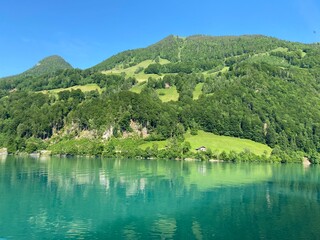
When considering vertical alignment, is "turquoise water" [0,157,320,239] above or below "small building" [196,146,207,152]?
below

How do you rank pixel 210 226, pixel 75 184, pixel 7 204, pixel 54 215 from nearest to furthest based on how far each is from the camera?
pixel 210 226, pixel 54 215, pixel 7 204, pixel 75 184

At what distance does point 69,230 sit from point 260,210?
3516 cm

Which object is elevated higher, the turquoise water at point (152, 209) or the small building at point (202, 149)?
the small building at point (202, 149)

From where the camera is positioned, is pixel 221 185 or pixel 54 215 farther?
pixel 221 185

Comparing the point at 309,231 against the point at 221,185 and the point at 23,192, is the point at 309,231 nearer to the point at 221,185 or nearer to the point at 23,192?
the point at 221,185

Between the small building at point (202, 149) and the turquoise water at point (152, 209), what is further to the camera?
the small building at point (202, 149)

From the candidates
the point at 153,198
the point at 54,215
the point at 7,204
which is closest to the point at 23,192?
the point at 7,204

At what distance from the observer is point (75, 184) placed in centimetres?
8688

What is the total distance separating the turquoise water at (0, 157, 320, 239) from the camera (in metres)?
45.6

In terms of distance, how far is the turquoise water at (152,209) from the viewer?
45.6m

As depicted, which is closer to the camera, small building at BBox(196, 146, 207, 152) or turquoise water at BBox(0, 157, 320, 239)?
turquoise water at BBox(0, 157, 320, 239)

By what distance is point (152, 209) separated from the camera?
198 ft

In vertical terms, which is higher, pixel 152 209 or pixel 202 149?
pixel 202 149

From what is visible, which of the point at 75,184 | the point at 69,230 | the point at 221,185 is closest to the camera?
the point at 69,230
